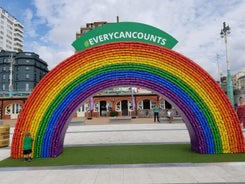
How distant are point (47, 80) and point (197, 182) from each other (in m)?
6.40

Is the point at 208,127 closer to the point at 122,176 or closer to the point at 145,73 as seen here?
the point at 145,73

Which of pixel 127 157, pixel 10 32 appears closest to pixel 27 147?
pixel 127 157

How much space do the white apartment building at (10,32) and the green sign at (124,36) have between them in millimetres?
79646

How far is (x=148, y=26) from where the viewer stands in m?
8.91

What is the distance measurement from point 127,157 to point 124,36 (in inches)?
188

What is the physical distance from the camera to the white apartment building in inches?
3305

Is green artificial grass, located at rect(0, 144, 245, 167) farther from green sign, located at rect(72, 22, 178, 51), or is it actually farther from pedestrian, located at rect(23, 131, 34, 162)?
green sign, located at rect(72, 22, 178, 51)

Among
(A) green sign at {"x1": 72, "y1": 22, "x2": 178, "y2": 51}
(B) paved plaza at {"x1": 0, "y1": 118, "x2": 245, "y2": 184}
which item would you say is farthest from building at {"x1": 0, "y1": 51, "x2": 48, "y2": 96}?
(B) paved plaza at {"x1": 0, "y1": 118, "x2": 245, "y2": 184}

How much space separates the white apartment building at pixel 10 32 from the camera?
3305 inches

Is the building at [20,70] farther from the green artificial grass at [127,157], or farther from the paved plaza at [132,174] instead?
the paved plaza at [132,174]

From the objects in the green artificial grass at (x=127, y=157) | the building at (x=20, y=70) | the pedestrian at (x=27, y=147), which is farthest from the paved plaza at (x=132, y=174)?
the building at (x=20, y=70)

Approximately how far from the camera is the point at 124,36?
355 inches

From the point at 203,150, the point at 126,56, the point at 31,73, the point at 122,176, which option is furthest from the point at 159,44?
the point at 31,73

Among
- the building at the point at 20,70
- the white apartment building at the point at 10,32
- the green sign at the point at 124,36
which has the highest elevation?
the white apartment building at the point at 10,32
